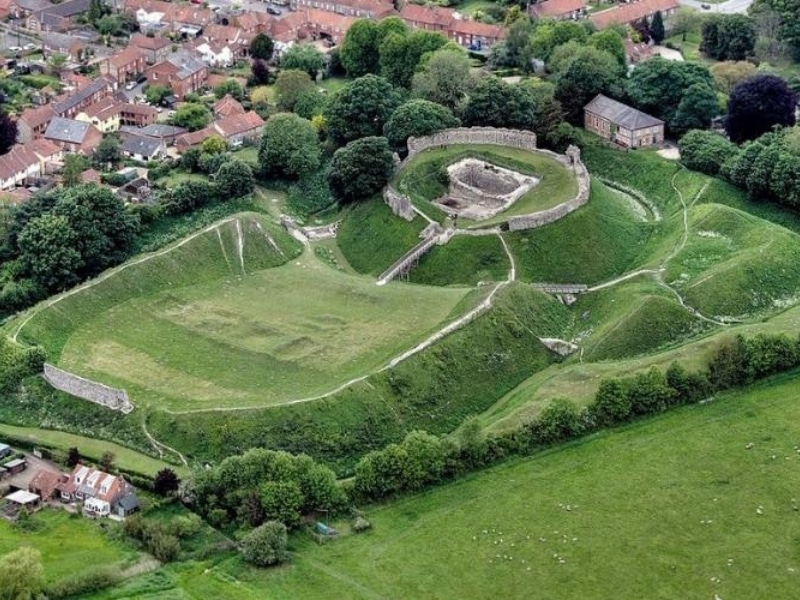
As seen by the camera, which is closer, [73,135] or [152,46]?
[73,135]

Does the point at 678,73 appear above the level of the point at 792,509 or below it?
above

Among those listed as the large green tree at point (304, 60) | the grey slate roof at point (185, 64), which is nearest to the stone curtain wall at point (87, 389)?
the grey slate roof at point (185, 64)

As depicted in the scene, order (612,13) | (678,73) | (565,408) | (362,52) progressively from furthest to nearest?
(612,13) → (362,52) → (678,73) → (565,408)

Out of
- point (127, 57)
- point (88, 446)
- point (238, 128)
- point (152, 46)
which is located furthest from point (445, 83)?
point (88, 446)

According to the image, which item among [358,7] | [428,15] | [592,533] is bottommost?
[592,533]

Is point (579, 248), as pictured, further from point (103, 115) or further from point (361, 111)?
point (103, 115)

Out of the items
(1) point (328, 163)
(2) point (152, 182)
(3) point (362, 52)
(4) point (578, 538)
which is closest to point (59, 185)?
(2) point (152, 182)

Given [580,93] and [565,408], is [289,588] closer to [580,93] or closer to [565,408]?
[565,408]

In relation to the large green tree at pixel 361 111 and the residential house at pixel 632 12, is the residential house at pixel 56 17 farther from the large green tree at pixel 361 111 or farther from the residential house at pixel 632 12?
the residential house at pixel 632 12
